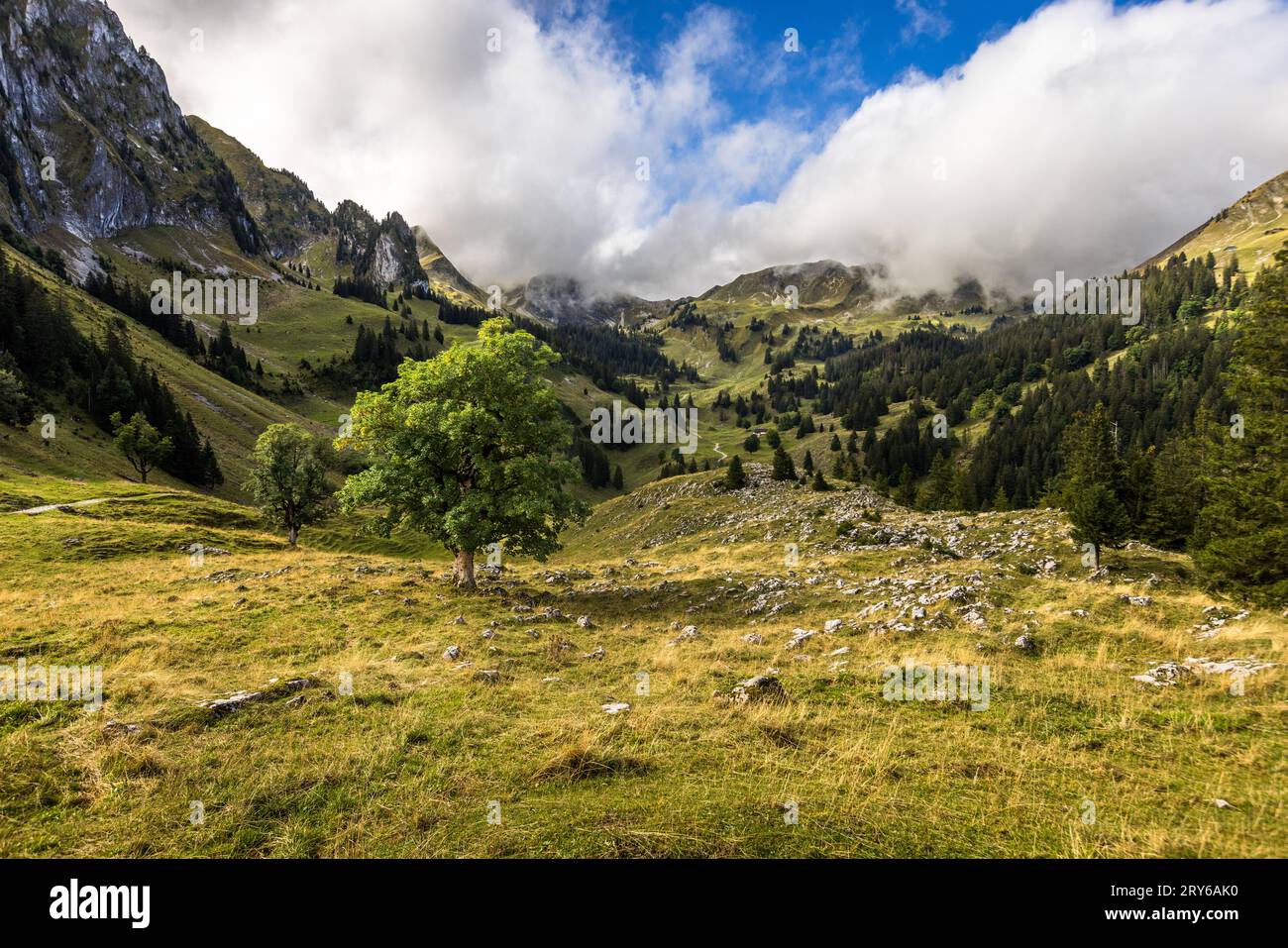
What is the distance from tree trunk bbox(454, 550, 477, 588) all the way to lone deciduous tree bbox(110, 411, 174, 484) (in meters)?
72.2

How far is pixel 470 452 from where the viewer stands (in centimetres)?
2484

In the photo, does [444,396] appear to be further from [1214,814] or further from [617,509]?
[617,509]

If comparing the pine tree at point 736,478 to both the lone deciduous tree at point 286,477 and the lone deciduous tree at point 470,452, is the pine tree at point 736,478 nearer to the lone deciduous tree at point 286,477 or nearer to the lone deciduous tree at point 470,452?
the lone deciduous tree at point 470,452

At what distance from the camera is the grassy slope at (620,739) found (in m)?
6.24

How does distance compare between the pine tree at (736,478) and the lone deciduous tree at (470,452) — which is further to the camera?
the pine tree at (736,478)

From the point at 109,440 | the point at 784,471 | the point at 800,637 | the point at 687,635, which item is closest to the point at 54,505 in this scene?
the point at 687,635

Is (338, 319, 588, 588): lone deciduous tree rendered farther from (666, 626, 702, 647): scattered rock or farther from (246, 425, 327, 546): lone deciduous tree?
(246, 425, 327, 546): lone deciduous tree

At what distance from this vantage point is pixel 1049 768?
25.9 ft

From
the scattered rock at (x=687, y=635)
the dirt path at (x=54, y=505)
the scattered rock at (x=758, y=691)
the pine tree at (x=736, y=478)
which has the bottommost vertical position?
the scattered rock at (x=687, y=635)

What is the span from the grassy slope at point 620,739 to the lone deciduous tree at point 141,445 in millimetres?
65375

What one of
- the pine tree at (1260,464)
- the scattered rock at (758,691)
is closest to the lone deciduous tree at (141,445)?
the scattered rock at (758,691)

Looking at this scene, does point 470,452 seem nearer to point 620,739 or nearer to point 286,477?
point 620,739

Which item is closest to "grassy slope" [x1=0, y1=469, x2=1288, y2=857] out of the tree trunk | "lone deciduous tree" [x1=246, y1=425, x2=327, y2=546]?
the tree trunk

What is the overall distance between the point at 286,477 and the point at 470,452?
33570 millimetres
